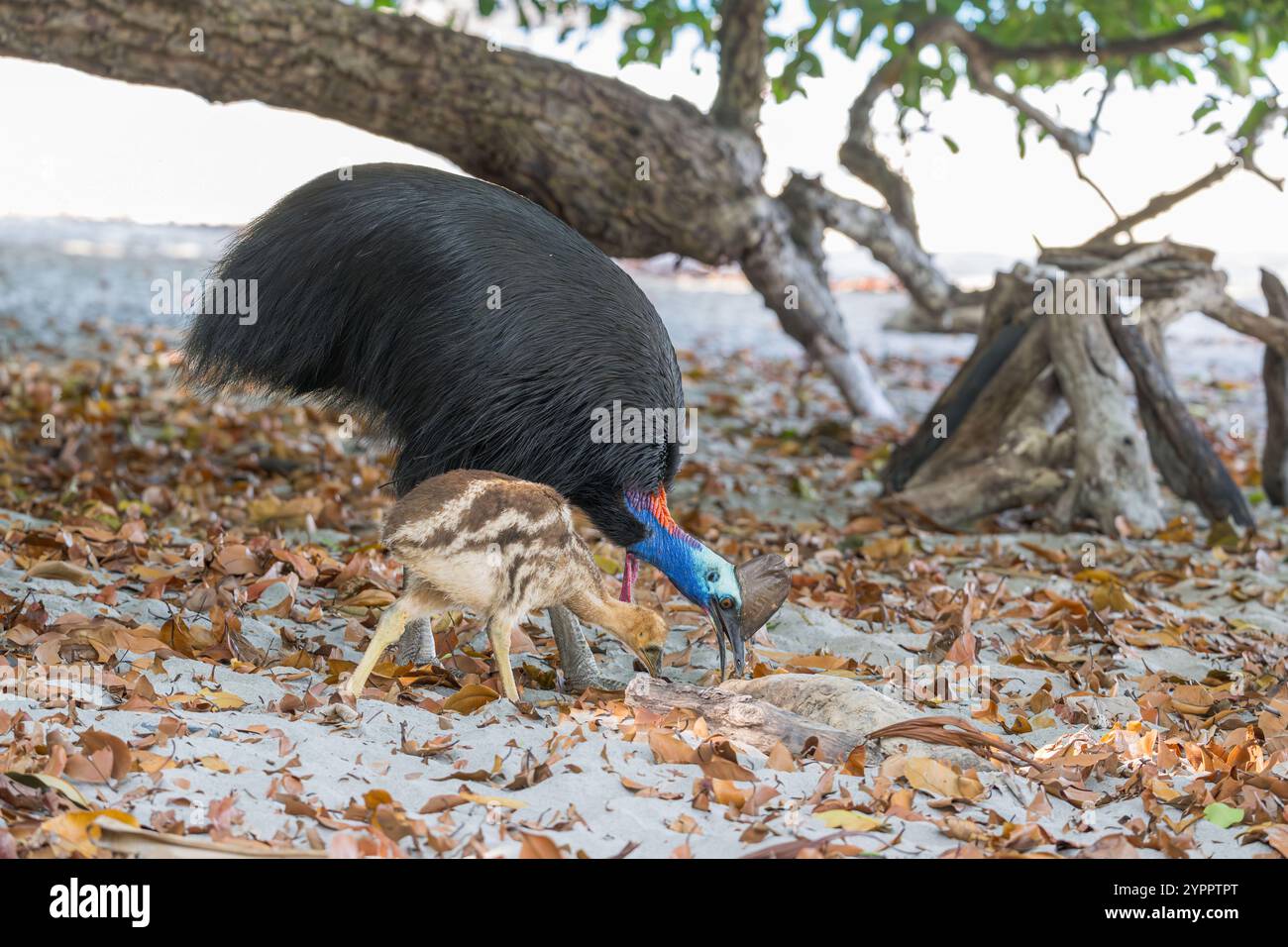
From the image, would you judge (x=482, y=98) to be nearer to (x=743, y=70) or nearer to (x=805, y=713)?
(x=743, y=70)

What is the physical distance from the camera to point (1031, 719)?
159 inches

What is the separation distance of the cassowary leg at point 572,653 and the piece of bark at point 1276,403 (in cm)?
515

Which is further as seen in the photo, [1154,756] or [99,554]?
[99,554]

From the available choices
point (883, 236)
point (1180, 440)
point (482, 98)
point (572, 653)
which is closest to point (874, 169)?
point (883, 236)

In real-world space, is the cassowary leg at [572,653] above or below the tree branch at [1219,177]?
below

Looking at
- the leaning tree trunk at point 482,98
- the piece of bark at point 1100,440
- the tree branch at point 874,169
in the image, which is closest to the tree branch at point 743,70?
the leaning tree trunk at point 482,98

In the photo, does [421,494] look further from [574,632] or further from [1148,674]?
[1148,674]

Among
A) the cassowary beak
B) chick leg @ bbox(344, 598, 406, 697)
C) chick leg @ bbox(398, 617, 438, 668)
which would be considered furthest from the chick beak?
chick leg @ bbox(344, 598, 406, 697)

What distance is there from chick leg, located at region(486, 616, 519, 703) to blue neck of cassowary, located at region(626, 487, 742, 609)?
670mm

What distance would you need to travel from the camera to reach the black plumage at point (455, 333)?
4.23 m

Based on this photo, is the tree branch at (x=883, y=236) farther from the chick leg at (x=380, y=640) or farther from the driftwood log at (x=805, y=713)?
the chick leg at (x=380, y=640)

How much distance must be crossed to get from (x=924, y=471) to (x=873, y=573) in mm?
1498
